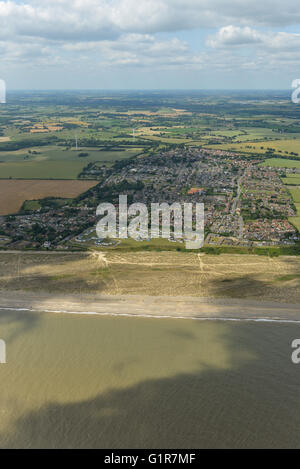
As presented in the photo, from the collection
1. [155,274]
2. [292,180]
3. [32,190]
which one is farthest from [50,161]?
[155,274]

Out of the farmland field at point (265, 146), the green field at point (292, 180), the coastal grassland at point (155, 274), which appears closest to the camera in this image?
Answer: the coastal grassland at point (155, 274)

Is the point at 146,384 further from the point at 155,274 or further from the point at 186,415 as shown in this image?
the point at 155,274

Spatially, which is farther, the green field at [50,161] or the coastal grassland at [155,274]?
the green field at [50,161]

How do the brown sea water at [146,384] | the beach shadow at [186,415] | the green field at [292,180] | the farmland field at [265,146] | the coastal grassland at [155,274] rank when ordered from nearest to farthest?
the beach shadow at [186,415] < the brown sea water at [146,384] < the coastal grassland at [155,274] < the green field at [292,180] < the farmland field at [265,146]

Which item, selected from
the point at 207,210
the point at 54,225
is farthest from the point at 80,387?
the point at 207,210

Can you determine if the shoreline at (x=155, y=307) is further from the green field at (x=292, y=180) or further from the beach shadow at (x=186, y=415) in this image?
the green field at (x=292, y=180)

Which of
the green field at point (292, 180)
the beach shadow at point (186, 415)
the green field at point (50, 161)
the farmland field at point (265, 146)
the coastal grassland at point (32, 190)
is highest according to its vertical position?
the farmland field at point (265, 146)

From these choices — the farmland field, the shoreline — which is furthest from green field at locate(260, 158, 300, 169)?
the shoreline

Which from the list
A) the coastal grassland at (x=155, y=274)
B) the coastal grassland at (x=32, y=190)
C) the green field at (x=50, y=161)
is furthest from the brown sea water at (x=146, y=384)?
the green field at (x=50, y=161)
